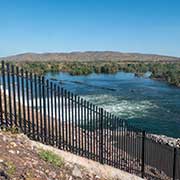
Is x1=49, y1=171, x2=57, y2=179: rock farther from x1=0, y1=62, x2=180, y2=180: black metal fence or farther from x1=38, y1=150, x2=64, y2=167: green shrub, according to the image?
x1=0, y1=62, x2=180, y2=180: black metal fence

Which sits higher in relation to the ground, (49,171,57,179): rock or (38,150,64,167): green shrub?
(38,150,64,167): green shrub

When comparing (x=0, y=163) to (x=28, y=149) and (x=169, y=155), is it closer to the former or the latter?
(x=28, y=149)

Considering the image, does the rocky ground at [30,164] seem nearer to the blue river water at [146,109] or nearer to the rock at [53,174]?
the rock at [53,174]

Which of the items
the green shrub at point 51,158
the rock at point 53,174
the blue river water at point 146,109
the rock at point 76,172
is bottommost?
the blue river water at point 146,109

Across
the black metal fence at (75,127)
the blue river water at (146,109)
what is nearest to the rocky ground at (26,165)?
the black metal fence at (75,127)

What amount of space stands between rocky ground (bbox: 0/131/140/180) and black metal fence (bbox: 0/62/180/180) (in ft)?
1.93

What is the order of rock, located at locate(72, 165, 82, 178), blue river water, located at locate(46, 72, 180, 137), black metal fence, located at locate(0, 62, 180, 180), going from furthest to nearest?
blue river water, located at locate(46, 72, 180, 137)
black metal fence, located at locate(0, 62, 180, 180)
rock, located at locate(72, 165, 82, 178)

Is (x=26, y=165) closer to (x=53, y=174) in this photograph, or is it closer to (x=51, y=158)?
(x=53, y=174)

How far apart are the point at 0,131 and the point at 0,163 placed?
4.33ft

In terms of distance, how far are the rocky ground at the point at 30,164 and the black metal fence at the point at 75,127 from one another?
59 cm

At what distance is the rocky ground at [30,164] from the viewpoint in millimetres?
5582

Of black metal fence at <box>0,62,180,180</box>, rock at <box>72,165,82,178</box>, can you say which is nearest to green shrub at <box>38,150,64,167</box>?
rock at <box>72,165,82,178</box>

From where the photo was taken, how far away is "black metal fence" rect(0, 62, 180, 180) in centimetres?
719

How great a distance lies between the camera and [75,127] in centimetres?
970
